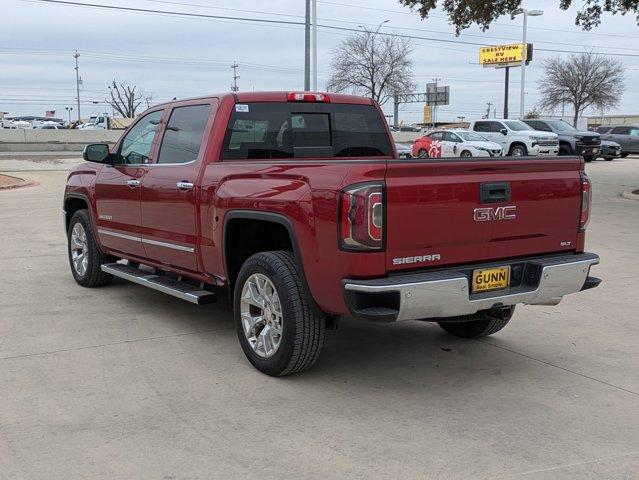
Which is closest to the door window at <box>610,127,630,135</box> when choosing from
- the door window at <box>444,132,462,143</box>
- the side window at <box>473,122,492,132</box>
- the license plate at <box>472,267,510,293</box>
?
the side window at <box>473,122,492,132</box>

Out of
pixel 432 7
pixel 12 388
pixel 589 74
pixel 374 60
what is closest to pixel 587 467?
pixel 12 388

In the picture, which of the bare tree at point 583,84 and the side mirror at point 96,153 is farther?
the bare tree at point 583,84

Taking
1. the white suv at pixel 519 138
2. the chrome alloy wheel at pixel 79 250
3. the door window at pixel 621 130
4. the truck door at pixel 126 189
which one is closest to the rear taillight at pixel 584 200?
the truck door at pixel 126 189

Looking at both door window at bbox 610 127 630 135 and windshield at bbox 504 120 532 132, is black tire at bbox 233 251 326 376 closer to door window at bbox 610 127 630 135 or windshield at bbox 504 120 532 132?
windshield at bbox 504 120 532 132

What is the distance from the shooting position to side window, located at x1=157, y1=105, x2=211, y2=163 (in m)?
5.30

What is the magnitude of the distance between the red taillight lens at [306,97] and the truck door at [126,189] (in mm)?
1275

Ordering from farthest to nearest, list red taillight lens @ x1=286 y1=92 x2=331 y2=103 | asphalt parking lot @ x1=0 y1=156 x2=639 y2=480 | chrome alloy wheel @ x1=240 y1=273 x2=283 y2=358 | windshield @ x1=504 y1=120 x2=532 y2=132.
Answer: windshield @ x1=504 y1=120 x2=532 y2=132 < red taillight lens @ x1=286 y1=92 x2=331 y2=103 < chrome alloy wheel @ x1=240 y1=273 x2=283 y2=358 < asphalt parking lot @ x1=0 y1=156 x2=639 y2=480

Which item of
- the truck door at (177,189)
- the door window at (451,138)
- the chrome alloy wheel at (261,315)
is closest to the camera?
the chrome alloy wheel at (261,315)

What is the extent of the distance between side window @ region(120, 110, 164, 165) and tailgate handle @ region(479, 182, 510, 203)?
319cm

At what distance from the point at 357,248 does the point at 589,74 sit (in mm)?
64272

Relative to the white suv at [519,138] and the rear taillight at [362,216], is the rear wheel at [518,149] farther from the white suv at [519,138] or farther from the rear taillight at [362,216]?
the rear taillight at [362,216]

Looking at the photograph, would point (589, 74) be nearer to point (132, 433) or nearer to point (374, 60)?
point (374, 60)

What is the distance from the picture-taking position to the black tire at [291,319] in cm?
418

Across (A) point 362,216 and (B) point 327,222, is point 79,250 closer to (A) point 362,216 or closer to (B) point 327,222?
(B) point 327,222
